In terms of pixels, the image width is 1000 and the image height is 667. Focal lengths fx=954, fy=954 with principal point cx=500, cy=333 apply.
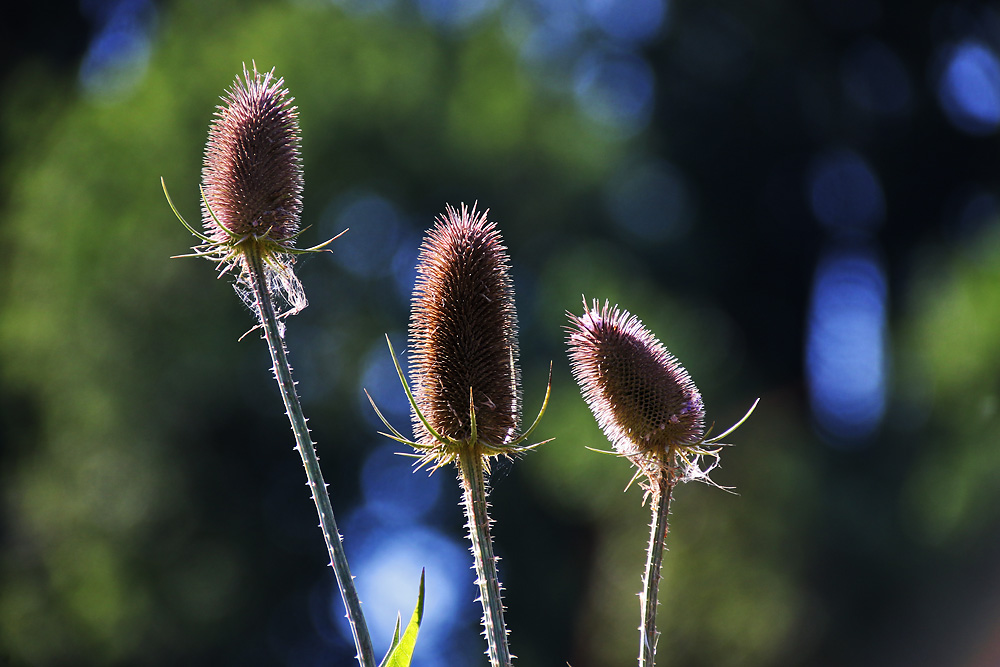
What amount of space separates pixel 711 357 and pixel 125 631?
960 centimetres

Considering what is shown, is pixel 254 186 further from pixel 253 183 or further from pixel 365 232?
pixel 365 232

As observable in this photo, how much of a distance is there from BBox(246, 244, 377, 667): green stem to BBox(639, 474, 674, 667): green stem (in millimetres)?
620

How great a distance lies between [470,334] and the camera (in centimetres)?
255

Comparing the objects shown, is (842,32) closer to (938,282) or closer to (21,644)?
(938,282)

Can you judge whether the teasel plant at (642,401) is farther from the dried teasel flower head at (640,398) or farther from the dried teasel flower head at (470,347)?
the dried teasel flower head at (470,347)

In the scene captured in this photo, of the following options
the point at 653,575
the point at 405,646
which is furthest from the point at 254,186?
the point at 653,575

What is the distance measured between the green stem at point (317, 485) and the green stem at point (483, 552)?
28 cm

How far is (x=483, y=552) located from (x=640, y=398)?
1.98 feet

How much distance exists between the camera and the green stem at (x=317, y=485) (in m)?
2.07

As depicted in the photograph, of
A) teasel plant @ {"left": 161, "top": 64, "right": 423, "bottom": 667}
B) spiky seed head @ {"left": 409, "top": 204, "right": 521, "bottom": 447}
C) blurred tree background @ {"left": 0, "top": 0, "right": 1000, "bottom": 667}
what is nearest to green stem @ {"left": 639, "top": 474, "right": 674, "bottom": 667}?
spiky seed head @ {"left": 409, "top": 204, "right": 521, "bottom": 447}

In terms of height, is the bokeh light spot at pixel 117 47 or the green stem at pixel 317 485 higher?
the bokeh light spot at pixel 117 47

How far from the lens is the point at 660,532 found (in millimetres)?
2395

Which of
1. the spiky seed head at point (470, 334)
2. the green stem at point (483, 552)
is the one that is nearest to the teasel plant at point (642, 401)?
the spiky seed head at point (470, 334)

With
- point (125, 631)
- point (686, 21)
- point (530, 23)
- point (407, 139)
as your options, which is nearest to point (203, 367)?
point (125, 631)
